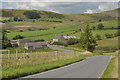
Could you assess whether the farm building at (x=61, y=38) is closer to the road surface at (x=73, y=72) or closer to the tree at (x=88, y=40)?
the tree at (x=88, y=40)

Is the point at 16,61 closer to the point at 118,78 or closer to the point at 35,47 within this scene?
the point at 118,78

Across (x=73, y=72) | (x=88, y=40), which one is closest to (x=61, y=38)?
(x=88, y=40)

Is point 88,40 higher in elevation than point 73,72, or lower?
higher

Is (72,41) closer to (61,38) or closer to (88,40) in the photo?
(61,38)

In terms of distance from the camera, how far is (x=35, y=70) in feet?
51.2

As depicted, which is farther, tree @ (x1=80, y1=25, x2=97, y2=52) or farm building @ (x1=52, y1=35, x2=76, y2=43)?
farm building @ (x1=52, y1=35, x2=76, y2=43)

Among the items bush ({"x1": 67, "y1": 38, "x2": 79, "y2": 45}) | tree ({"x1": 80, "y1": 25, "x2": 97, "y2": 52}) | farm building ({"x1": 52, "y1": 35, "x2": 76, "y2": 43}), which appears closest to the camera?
tree ({"x1": 80, "y1": 25, "x2": 97, "y2": 52})

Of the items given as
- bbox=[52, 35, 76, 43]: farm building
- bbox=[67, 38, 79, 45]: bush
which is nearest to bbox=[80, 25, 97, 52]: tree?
bbox=[67, 38, 79, 45]: bush

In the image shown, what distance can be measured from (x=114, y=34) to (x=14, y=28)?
5847 cm

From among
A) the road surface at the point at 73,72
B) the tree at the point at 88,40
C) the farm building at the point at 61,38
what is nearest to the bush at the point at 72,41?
the farm building at the point at 61,38

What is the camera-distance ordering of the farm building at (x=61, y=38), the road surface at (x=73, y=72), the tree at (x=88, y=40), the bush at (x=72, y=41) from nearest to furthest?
1. the road surface at (x=73, y=72)
2. the tree at (x=88, y=40)
3. the bush at (x=72, y=41)
4. the farm building at (x=61, y=38)

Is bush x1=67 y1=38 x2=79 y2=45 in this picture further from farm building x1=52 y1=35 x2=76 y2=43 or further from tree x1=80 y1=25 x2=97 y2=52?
tree x1=80 y1=25 x2=97 y2=52

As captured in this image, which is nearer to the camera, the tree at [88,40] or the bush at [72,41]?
the tree at [88,40]

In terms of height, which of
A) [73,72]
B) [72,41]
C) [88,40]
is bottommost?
[73,72]
